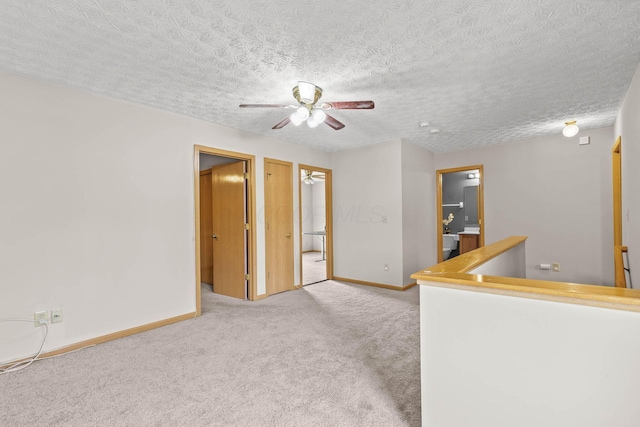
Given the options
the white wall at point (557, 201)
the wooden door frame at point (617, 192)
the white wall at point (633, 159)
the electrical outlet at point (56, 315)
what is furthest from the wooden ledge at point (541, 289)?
the white wall at point (557, 201)

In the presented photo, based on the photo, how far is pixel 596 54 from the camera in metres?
2.16

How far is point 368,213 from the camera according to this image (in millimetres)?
4926

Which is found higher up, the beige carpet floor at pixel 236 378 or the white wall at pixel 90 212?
the white wall at pixel 90 212

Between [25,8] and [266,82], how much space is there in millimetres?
1469

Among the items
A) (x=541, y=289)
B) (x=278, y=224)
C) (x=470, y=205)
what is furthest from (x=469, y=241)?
(x=541, y=289)

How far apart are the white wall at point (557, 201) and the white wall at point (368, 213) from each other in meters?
1.72

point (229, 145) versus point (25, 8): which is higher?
point (25, 8)

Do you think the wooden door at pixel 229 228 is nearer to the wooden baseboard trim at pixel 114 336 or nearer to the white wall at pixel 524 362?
the wooden baseboard trim at pixel 114 336

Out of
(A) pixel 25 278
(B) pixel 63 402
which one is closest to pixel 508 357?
(B) pixel 63 402

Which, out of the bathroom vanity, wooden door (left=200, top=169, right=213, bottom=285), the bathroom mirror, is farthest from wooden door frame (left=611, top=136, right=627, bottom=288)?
wooden door (left=200, top=169, right=213, bottom=285)

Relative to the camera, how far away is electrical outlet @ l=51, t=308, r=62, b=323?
255cm

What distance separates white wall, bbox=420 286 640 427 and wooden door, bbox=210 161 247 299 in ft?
10.3

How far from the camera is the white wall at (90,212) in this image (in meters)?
2.41

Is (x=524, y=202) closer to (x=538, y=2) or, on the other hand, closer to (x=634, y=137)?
(x=634, y=137)
